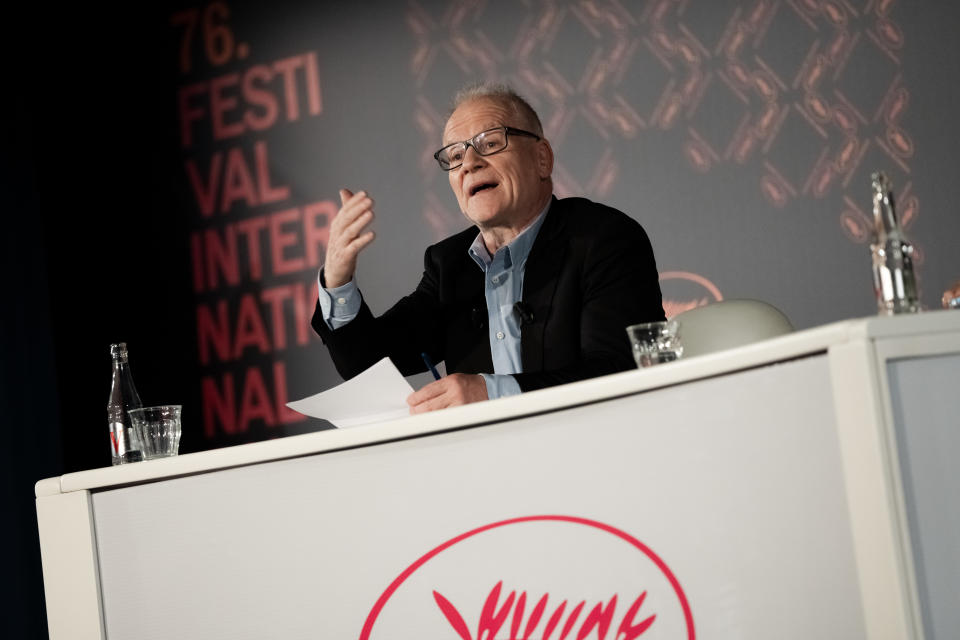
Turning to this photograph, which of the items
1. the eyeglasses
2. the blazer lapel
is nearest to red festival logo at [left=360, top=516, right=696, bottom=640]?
Result: the blazer lapel

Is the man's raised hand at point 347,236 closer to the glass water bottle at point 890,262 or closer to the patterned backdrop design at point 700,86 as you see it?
the glass water bottle at point 890,262

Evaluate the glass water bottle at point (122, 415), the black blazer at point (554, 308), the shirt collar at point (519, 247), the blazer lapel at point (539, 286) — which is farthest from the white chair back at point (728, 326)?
the glass water bottle at point (122, 415)

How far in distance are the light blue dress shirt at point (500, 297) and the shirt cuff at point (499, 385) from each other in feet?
1.61

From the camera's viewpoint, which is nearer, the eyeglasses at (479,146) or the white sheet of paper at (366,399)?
the white sheet of paper at (366,399)

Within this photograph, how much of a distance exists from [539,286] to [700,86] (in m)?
1.48

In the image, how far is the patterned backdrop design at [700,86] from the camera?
3107 mm

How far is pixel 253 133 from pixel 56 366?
3.59ft

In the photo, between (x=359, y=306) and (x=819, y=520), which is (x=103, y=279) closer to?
(x=359, y=306)

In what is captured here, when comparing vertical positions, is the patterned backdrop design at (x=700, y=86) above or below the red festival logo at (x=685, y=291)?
above

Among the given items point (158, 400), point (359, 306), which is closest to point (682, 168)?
point (359, 306)

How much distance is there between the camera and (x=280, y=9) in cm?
388

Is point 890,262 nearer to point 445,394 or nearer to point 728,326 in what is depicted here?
point 445,394

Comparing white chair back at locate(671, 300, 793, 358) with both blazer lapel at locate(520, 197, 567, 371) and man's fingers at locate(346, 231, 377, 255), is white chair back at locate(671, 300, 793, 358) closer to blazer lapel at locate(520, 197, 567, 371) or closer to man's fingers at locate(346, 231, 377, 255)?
blazer lapel at locate(520, 197, 567, 371)

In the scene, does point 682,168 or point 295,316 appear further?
point 295,316
